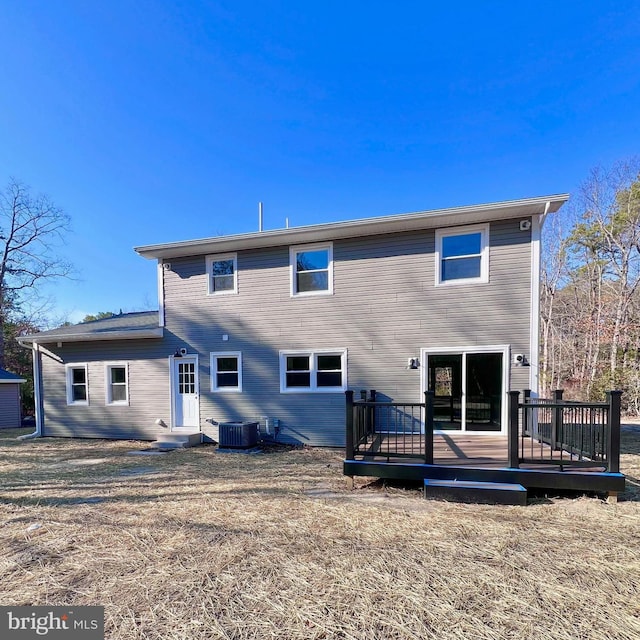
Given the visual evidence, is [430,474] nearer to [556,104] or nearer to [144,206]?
[556,104]

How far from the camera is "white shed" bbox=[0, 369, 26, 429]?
44.5 feet

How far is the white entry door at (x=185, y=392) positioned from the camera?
907 cm

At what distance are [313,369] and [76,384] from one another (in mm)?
7696

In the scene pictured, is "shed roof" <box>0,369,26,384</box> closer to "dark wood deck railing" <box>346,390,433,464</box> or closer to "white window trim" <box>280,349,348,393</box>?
"white window trim" <box>280,349,348,393</box>

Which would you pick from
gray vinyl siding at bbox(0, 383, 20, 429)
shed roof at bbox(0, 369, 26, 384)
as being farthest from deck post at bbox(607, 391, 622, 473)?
gray vinyl siding at bbox(0, 383, 20, 429)

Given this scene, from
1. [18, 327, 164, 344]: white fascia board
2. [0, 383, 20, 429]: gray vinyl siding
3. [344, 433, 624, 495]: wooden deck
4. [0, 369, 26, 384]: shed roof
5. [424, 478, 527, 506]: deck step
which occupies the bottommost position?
[0, 383, 20, 429]: gray vinyl siding

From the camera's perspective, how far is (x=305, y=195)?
14.3 m

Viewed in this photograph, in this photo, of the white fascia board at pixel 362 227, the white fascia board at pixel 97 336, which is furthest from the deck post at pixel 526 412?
the white fascia board at pixel 97 336

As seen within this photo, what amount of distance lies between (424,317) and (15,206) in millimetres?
25276

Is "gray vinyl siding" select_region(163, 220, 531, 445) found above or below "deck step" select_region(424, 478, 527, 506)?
above

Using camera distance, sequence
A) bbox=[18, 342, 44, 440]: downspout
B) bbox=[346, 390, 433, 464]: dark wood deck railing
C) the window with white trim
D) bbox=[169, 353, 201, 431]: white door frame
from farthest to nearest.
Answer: bbox=[18, 342, 44, 440]: downspout
the window with white trim
bbox=[169, 353, 201, 431]: white door frame
bbox=[346, 390, 433, 464]: dark wood deck railing

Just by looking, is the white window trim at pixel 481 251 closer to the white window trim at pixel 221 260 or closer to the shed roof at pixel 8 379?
the white window trim at pixel 221 260

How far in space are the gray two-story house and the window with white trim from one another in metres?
0.04

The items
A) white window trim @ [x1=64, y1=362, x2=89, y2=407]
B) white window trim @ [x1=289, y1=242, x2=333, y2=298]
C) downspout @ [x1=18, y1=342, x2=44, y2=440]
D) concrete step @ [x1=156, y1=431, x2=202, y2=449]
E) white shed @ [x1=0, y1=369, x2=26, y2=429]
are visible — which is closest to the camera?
white window trim @ [x1=289, y1=242, x2=333, y2=298]
